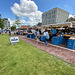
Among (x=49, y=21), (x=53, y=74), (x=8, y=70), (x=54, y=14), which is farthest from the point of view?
(x=49, y=21)

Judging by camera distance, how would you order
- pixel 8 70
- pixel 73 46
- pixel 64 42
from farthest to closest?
pixel 64 42 < pixel 73 46 < pixel 8 70

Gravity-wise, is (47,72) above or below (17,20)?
below

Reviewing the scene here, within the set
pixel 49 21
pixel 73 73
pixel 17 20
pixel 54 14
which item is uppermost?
pixel 54 14

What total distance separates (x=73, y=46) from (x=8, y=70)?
499 cm

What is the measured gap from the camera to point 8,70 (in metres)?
1.93

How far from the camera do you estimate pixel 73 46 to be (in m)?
4.22

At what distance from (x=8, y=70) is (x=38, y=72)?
4.03 ft

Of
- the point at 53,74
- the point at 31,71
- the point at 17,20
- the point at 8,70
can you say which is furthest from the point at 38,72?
the point at 17,20

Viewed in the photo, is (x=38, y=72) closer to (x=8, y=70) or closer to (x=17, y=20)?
(x=8, y=70)

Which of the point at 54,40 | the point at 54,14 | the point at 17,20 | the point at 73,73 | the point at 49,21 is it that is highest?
the point at 54,14

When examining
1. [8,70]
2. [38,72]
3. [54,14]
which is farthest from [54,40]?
[54,14]

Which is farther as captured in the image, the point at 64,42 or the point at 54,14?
the point at 54,14

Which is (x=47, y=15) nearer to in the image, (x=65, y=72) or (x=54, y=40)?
(x=54, y=40)

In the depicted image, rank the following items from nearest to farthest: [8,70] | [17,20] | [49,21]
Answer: [8,70] < [17,20] < [49,21]
